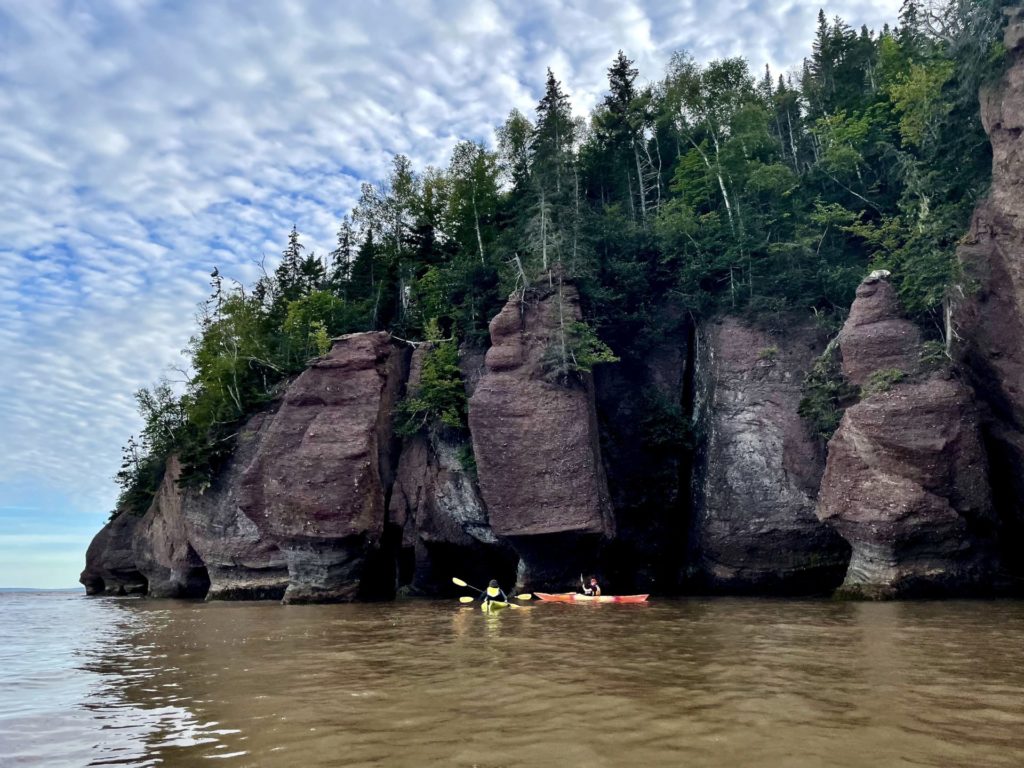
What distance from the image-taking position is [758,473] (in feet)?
82.4

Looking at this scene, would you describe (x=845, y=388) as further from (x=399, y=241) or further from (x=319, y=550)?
(x=399, y=241)

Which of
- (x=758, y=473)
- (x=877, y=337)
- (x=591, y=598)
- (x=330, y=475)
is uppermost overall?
(x=877, y=337)

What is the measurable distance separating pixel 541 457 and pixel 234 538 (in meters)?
17.2

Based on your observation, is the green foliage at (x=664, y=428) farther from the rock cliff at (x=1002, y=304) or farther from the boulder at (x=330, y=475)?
the boulder at (x=330, y=475)

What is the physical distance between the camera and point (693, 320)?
100 ft

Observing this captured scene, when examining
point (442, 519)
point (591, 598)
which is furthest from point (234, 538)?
point (591, 598)

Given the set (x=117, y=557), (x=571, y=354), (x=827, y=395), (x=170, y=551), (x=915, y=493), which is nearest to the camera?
(x=915, y=493)

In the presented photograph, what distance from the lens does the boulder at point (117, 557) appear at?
1950 inches

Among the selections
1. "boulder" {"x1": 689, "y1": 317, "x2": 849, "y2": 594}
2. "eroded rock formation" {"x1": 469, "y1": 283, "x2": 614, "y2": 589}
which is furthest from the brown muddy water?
"eroded rock formation" {"x1": 469, "y1": 283, "x2": 614, "y2": 589}

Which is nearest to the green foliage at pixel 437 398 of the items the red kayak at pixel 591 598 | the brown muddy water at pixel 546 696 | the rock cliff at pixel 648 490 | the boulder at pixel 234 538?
the rock cliff at pixel 648 490

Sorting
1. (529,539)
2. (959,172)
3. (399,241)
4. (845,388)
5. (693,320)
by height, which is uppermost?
(399,241)

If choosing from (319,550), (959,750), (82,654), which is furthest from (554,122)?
(959,750)

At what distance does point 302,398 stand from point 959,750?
28009 millimetres

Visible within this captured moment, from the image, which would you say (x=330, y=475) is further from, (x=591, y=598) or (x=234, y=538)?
(x=591, y=598)
